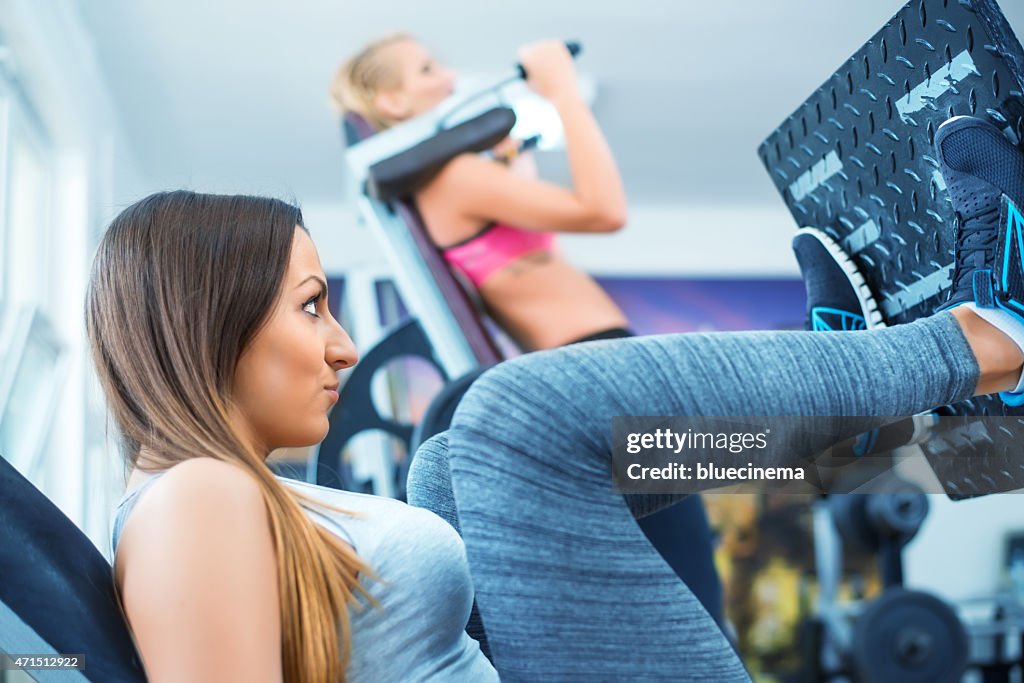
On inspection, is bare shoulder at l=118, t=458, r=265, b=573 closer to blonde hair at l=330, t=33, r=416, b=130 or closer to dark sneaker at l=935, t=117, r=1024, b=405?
dark sneaker at l=935, t=117, r=1024, b=405

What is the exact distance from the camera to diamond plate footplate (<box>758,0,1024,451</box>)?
0.63 metres

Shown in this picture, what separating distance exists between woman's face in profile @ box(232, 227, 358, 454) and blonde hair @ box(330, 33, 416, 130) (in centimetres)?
131

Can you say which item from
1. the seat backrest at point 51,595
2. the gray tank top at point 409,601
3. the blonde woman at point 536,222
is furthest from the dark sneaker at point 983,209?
the blonde woman at point 536,222

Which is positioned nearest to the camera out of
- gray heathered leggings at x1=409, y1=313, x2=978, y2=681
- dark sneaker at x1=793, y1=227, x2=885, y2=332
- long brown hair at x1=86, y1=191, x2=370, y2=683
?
gray heathered leggings at x1=409, y1=313, x2=978, y2=681

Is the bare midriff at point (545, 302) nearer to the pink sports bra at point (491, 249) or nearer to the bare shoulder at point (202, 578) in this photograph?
the pink sports bra at point (491, 249)

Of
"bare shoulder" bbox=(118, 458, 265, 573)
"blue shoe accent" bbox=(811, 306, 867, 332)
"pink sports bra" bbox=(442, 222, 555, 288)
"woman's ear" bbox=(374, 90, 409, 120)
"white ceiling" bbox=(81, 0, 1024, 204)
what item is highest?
"white ceiling" bbox=(81, 0, 1024, 204)

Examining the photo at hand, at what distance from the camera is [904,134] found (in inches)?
28.0

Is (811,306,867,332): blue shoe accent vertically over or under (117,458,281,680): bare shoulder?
over

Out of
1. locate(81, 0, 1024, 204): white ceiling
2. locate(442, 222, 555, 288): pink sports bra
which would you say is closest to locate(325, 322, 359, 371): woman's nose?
locate(442, 222, 555, 288): pink sports bra

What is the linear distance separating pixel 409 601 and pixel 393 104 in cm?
144

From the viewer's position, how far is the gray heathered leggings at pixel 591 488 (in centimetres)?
43

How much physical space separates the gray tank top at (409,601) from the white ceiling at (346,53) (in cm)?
247

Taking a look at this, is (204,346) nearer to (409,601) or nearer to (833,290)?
(409,601)

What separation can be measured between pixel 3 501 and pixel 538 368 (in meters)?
0.28
